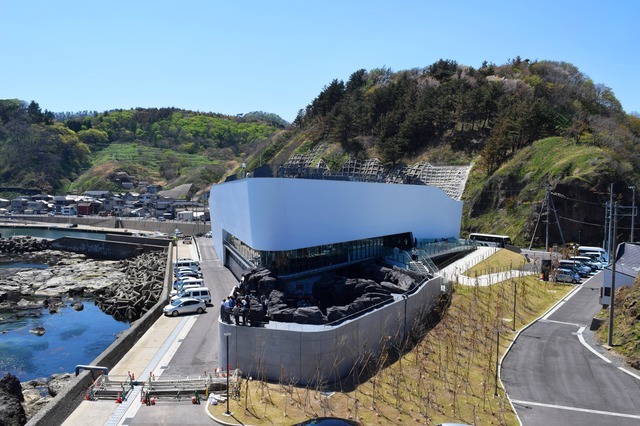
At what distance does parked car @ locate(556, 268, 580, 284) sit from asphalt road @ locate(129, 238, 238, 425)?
2101 cm

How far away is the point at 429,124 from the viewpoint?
69.4 m

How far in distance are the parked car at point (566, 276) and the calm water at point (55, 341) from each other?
2784cm

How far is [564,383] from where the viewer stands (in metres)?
16.1

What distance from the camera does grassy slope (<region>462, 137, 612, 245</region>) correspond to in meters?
47.6

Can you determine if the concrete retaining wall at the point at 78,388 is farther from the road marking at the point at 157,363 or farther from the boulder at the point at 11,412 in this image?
the boulder at the point at 11,412

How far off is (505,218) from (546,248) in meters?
7.32

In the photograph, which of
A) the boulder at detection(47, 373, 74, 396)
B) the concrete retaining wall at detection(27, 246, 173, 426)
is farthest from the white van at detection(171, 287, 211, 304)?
the boulder at detection(47, 373, 74, 396)

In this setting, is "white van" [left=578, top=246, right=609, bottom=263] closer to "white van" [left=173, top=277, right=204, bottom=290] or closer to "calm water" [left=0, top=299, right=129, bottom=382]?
"white van" [left=173, top=277, right=204, bottom=290]

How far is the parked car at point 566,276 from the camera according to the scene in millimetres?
31844

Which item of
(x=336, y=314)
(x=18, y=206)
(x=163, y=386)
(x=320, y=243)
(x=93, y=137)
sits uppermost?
(x=93, y=137)

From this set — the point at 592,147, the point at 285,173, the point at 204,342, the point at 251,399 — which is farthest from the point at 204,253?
the point at 592,147

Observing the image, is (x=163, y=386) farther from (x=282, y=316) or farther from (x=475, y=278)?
(x=475, y=278)

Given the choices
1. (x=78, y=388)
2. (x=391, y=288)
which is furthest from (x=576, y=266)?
(x=78, y=388)

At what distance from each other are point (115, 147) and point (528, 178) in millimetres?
147915
